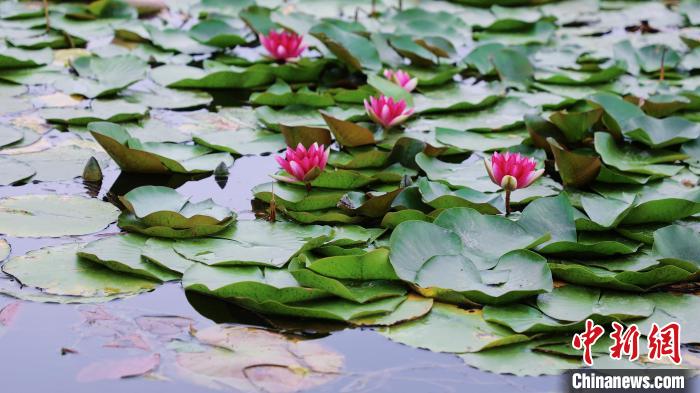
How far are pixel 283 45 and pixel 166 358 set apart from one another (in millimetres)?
2237

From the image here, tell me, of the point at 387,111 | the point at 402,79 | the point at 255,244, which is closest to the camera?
the point at 255,244

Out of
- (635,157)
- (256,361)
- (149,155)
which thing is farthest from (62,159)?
(635,157)

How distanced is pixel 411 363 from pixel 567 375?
1.04 ft

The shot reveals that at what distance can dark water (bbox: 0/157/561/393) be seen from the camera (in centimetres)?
180

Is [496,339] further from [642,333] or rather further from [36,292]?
[36,292]

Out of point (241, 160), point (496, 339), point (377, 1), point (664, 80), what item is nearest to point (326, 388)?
point (496, 339)

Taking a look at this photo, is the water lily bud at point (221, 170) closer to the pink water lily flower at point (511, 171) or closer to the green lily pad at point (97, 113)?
the green lily pad at point (97, 113)

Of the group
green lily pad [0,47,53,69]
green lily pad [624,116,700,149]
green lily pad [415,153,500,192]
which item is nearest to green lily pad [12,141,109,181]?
green lily pad [0,47,53,69]

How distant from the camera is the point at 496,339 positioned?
1.95 meters

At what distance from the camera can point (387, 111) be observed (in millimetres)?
3143

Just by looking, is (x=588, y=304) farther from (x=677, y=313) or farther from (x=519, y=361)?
(x=519, y=361)

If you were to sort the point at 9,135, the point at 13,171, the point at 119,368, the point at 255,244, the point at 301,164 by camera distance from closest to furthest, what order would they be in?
1. the point at 119,368
2. the point at 255,244
3. the point at 301,164
4. the point at 13,171
5. the point at 9,135

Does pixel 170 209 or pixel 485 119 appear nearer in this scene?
pixel 170 209

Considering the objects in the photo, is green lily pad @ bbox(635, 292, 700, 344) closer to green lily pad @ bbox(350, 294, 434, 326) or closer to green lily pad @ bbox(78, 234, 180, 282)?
green lily pad @ bbox(350, 294, 434, 326)
